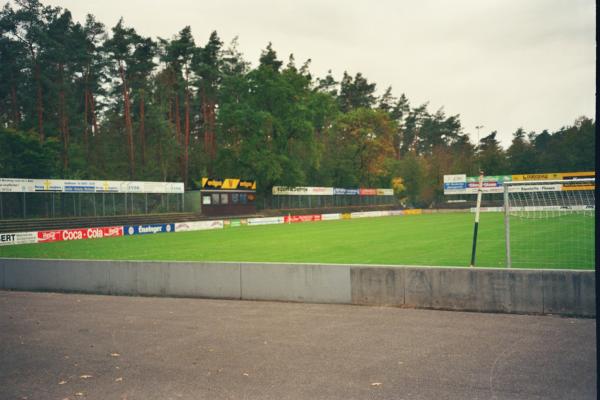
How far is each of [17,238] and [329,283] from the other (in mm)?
27029

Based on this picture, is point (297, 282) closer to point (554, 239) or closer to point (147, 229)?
point (554, 239)

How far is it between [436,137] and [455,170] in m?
25.7

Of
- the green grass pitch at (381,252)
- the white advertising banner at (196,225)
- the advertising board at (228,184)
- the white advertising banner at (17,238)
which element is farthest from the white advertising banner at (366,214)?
the white advertising banner at (17,238)

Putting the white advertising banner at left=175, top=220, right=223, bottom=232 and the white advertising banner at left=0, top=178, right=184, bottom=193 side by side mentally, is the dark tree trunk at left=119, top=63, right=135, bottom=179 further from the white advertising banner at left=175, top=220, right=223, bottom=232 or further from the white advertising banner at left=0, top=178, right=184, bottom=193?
the white advertising banner at left=175, top=220, right=223, bottom=232

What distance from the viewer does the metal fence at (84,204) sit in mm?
40219

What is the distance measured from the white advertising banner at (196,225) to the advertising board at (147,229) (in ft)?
1.95

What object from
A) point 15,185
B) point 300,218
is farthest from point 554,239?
point 15,185

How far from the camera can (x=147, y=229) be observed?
136ft

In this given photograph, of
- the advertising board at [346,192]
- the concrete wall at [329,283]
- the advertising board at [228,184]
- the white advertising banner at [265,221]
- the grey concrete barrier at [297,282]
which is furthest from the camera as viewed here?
the advertising board at [346,192]

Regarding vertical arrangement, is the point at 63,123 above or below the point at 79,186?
above

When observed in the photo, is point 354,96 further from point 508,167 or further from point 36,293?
point 36,293

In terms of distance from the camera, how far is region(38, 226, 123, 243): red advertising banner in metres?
34.0

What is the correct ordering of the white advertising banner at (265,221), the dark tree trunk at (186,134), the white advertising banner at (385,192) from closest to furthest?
1. the white advertising banner at (265,221)
2. the dark tree trunk at (186,134)
3. the white advertising banner at (385,192)

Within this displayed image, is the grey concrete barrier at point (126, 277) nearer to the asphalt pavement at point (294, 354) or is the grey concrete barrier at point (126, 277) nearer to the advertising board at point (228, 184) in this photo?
the asphalt pavement at point (294, 354)
